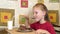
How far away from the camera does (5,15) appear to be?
2.46 m

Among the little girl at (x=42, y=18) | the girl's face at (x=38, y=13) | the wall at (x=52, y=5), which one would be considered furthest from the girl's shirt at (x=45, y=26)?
the wall at (x=52, y=5)

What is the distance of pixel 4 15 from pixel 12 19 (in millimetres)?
125

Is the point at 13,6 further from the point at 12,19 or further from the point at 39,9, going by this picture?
the point at 39,9

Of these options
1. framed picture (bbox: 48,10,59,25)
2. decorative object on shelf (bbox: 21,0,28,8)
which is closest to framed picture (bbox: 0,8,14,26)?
decorative object on shelf (bbox: 21,0,28,8)

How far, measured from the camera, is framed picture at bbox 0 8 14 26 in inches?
96.8

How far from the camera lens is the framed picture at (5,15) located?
2.46 metres

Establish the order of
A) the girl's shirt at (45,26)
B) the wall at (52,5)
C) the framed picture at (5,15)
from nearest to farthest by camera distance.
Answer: the girl's shirt at (45,26)
the framed picture at (5,15)
the wall at (52,5)

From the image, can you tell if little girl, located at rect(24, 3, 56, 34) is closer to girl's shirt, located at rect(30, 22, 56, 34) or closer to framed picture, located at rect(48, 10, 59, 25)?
girl's shirt, located at rect(30, 22, 56, 34)

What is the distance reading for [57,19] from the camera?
8.66 ft

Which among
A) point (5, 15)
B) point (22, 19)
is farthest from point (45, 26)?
point (5, 15)

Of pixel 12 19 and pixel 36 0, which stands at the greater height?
pixel 36 0

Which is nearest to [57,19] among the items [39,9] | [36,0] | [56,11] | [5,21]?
[56,11]

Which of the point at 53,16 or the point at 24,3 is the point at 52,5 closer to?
the point at 53,16

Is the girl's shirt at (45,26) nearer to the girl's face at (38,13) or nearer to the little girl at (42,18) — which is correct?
the little girl at (42,18)
